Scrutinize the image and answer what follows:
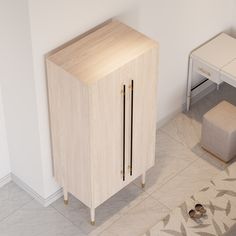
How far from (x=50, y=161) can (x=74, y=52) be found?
91 cm

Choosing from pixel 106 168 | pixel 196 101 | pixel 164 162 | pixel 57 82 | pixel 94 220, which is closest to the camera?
pixel 57 82

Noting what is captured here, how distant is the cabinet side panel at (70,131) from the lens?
3850mm

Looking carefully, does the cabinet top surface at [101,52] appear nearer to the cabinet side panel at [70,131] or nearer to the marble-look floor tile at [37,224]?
the cabinet side panel at [70,131]

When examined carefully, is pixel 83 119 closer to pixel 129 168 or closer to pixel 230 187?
pixel 129 168

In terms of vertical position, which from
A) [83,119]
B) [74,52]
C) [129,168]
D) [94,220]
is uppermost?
[74,52]

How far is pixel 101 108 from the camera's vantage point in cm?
389

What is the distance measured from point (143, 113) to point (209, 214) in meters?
0.91

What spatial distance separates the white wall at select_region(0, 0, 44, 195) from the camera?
12.3 ft

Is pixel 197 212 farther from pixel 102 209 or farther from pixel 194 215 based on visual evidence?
pixel 102 209

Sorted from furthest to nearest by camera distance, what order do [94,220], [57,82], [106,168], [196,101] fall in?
[196,101] → [94,220] → [106,168] → [57,82]

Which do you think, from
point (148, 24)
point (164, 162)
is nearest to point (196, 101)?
point (164, 162)

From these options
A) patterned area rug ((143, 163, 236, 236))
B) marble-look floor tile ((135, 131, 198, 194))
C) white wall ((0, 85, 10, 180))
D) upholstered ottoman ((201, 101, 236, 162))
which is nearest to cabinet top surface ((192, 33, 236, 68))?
upholstered ottoman ((201, 101, 236, 162))

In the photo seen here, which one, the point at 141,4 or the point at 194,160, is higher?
the point at 141,4

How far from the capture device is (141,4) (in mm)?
4414
